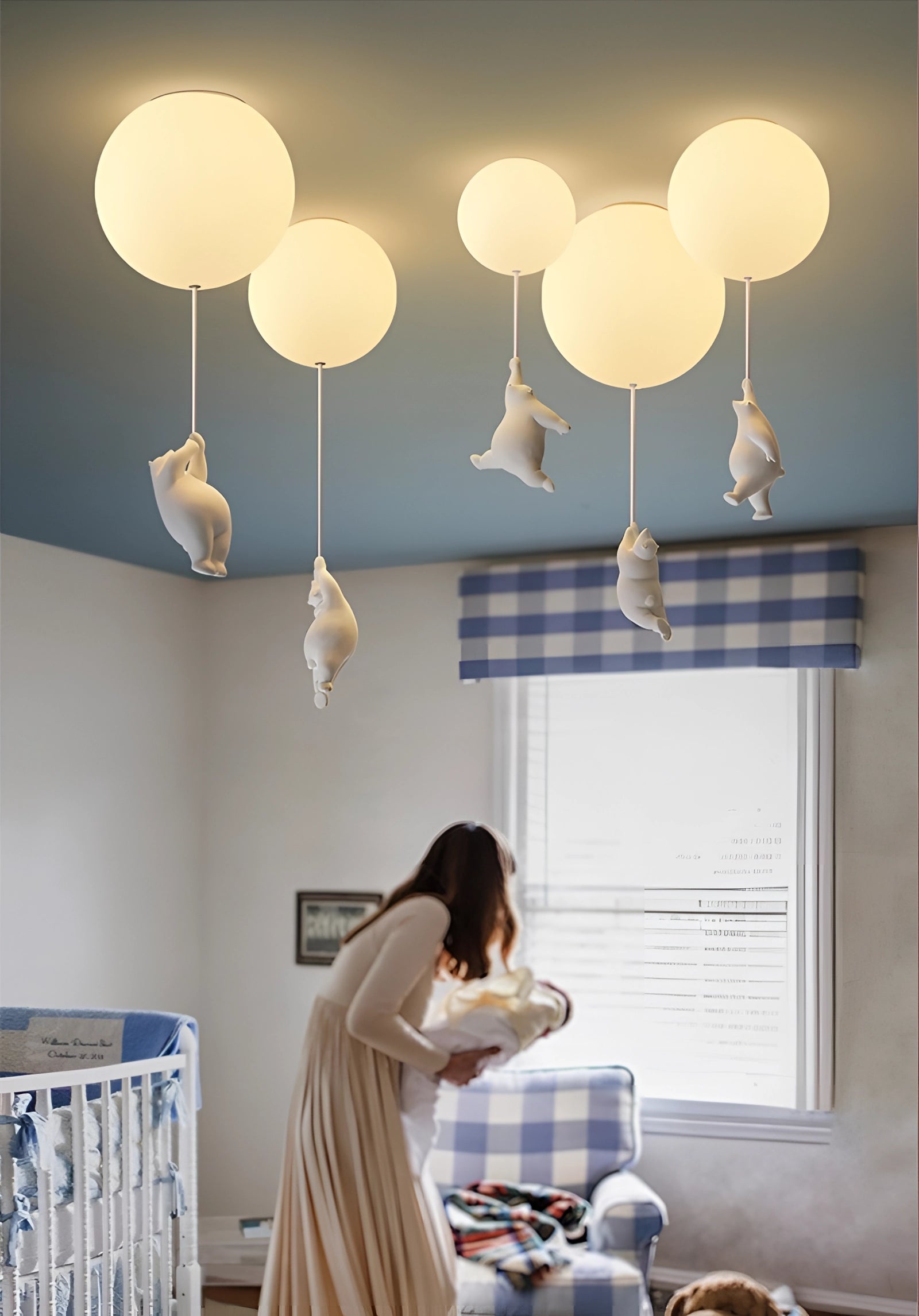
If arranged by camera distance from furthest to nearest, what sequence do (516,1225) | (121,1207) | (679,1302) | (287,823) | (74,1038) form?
(287,823) < (516,1225) < (74,1038) < (121,1207) < (679,1302)

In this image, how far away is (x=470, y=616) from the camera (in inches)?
177

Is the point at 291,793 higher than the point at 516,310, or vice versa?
the point at 516,310

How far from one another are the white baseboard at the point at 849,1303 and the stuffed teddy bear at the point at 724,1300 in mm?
1354

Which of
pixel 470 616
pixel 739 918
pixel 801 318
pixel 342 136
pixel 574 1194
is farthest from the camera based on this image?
pixel 470 616

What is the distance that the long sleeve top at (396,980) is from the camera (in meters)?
2.14

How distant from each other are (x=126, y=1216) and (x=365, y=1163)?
90cm

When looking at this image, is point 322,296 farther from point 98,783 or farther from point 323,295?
point 98,783

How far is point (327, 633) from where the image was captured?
5.05 ft

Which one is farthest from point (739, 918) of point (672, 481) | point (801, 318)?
point (801, 318)

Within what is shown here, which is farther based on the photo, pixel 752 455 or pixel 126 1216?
pixel 126 1216

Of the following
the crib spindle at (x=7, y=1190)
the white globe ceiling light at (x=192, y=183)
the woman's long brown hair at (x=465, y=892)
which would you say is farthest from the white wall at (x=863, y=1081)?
the white globe ceiling light at (x=192, y=183)

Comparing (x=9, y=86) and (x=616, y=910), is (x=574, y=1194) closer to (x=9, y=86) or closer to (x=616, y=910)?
(x=616, y=910)

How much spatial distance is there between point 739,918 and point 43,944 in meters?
2.35

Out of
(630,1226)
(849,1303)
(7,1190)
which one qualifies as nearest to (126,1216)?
(7,1190)
